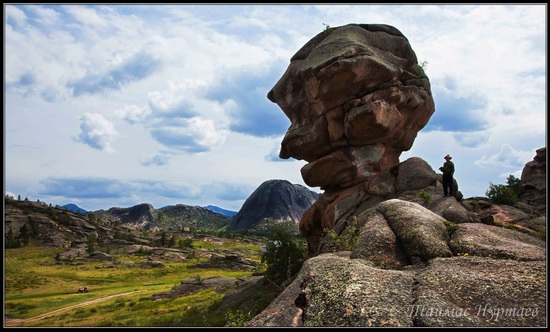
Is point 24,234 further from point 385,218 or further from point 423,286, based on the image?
point 423,286

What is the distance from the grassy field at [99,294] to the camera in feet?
163

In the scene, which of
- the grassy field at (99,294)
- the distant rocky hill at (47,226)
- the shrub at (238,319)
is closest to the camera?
the shrub at (238,319)

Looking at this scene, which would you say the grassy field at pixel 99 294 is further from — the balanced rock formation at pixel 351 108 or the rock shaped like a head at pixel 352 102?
the rock shaped like a head at pixel 352 102

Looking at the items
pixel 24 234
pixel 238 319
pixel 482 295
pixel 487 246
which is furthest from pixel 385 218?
pixel 24 234

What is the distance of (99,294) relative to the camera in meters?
76.8

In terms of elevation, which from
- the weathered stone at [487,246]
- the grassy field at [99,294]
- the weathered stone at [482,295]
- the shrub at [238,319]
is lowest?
the grassy field at [99,294]

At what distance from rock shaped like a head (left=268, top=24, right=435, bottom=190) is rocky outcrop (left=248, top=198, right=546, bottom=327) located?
2803 cm

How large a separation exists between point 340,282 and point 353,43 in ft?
124

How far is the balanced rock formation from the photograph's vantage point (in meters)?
45.8

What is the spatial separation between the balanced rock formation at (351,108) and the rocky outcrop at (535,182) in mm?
15460

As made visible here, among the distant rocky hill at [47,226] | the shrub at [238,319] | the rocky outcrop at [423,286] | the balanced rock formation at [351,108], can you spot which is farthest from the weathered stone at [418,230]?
the distant rocky hill at [47,226]

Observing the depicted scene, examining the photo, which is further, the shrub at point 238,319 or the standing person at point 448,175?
the standing person at point 448,175

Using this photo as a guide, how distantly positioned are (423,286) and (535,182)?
143 feet

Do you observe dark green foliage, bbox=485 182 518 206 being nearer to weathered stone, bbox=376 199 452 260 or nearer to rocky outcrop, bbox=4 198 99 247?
weathered stone, bbox=376 199 452 260
